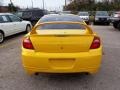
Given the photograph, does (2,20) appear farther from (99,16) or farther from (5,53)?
A: (99,16)

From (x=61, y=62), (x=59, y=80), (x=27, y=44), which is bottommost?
(x=59, y=80)

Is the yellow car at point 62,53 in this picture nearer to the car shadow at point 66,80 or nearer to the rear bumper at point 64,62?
the rear bumper at point 64,62

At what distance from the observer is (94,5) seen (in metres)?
52.8

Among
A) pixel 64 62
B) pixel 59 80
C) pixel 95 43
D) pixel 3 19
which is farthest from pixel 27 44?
pixel 3 19

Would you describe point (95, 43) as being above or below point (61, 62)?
above

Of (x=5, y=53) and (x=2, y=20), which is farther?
(x=2, y=20)

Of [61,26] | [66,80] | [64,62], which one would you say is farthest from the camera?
[61,26]

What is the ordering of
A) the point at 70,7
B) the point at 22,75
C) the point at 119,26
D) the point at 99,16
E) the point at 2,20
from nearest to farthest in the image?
the point at 22,75 < the point at 2,20 < the point at 119,26 < the point at 99,16 < the point at 70,7

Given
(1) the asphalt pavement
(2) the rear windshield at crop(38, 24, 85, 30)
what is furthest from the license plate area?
(2) the rear windshield at crop(38, 24, 85, 30)

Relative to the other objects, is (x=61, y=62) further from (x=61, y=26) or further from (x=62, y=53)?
(x=61, y=26)

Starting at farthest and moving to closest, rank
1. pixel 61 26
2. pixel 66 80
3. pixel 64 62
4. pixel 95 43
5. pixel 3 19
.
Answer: pixel 3 19
pixel 61 26
pixel 66 80
pixel 95 43
pixel 64 62

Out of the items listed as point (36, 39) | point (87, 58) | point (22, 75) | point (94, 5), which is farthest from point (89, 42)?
point (94, 5)

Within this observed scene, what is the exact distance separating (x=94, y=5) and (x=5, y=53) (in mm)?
45663

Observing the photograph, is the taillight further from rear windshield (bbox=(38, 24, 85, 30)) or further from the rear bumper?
rear windshield (bbox=(38, 24, 85, 30))
